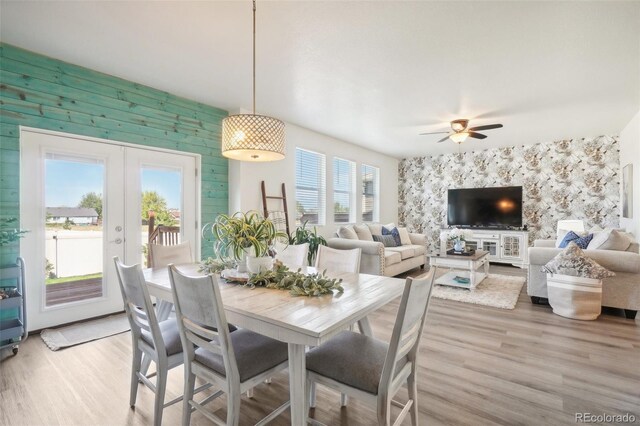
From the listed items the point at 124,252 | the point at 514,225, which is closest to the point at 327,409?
the point at 124,252

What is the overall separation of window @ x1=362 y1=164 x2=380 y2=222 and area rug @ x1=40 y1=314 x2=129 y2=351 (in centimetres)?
512

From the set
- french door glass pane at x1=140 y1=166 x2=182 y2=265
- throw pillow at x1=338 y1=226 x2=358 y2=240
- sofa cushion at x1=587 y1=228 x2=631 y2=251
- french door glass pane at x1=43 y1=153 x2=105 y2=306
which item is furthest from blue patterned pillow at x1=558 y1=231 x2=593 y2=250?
french door glass pane at x1=43 y1=153 x2=105 y2=306

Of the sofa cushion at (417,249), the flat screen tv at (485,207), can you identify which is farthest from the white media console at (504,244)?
the sofa cushion at (417,249)

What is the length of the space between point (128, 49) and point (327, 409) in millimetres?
3321

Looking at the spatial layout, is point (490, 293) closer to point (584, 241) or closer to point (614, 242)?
point (584, 241)

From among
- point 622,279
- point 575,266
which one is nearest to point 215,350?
point 575,266

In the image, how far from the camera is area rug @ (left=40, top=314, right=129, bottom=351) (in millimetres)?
2824

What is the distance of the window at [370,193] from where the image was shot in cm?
728

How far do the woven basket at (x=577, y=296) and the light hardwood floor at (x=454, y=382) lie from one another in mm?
218

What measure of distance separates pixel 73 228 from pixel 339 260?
2.77 m

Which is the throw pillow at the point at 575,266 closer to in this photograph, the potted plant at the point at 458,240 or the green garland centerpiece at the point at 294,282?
the potted plant at the point at 458,240

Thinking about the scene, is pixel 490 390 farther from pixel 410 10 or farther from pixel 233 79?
pixel 233 79

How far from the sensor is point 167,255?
2.71 meters

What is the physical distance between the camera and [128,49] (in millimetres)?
2848
